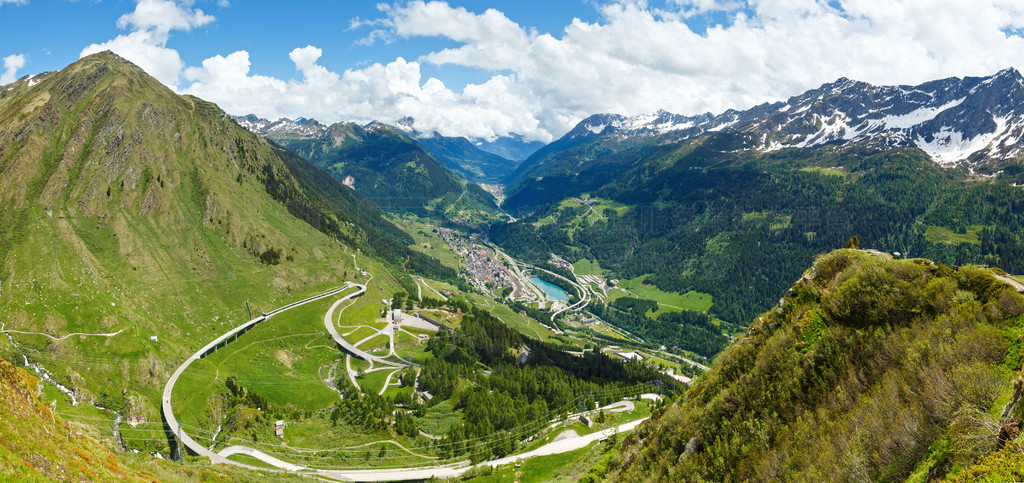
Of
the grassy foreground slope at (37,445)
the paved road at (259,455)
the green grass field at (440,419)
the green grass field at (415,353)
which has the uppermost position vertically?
the grassy foreground slope at (37,445)

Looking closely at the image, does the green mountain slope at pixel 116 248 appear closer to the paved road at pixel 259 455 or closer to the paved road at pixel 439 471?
the paved road at pixel 259 455

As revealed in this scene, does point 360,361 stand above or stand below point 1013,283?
below

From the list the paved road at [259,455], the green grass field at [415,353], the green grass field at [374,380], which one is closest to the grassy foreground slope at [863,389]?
the paved road at [259,455]

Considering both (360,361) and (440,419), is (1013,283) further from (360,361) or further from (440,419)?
(360,361)

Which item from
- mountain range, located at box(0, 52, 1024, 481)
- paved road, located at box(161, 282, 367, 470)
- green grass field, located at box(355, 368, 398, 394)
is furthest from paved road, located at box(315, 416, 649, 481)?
green grass field, located at box(355, 368, 398, 394)

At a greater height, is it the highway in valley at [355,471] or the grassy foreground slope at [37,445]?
the grassy foreground slope at [37,445]

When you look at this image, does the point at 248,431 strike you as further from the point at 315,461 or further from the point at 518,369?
the point at 518,369

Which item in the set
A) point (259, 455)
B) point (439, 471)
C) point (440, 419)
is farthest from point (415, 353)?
point (439, 471)
